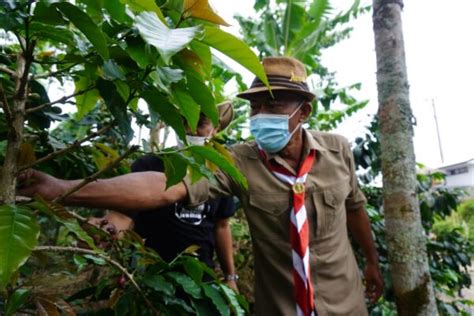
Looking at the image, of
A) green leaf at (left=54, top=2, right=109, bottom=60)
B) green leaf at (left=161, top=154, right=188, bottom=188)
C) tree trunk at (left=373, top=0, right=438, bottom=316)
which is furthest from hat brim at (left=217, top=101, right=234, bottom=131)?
green leaf at (left=54, top=2, right=109, bottom=60)

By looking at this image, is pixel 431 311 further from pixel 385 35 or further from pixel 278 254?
pixel 385 35

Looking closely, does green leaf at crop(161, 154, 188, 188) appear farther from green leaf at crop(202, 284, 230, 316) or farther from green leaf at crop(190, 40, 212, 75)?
green leaf at crop(202, 284, 230, 316)

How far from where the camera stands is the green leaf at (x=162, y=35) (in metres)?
0.42

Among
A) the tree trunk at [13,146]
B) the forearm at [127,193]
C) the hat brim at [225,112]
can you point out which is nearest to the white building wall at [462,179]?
the hat brim at [225,112]

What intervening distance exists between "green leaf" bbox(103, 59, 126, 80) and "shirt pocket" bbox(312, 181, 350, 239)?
1.07m

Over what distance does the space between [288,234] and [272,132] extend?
1.33ft

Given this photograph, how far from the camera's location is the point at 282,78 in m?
1.62

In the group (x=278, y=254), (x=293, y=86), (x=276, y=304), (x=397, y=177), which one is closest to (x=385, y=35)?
(x=293, y=86)

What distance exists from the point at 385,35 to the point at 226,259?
1.32 metres

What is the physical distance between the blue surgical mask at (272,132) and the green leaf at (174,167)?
0.89 metres

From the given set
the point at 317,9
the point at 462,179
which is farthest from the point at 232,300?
the point at 462,179

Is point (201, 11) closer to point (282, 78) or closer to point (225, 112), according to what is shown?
point (282, 78)

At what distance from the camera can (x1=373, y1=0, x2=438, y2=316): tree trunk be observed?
53.6 inches

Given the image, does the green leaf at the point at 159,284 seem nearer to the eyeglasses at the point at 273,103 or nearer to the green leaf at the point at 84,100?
the green leaf at the point at 84,100
